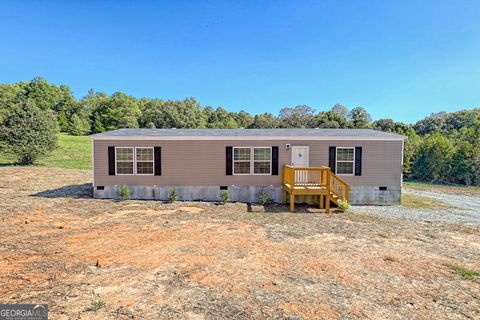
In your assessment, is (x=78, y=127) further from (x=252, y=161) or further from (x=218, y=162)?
(x=252, y=161)

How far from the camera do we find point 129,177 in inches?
421

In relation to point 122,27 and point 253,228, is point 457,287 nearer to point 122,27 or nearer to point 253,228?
point 253,228

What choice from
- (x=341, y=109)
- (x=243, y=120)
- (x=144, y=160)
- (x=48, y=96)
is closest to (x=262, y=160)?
(x=144, y=160)

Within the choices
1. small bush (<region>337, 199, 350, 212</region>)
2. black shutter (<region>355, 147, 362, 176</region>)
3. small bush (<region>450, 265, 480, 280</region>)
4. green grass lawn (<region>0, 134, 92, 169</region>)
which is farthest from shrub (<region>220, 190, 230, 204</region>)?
green grass lawn (<region>0, 134, 92, 169</region>)

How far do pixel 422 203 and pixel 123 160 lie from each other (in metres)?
12.9

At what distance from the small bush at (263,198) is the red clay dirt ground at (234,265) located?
6.52 ft

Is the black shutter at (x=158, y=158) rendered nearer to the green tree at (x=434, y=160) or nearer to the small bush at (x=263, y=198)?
the small bush at (x=263, y=198)

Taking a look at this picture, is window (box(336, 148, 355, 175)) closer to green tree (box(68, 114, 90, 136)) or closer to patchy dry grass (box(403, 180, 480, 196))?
patchy dry grass (box(403, 180, 480, 196))

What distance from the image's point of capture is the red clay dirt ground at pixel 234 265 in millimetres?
3438

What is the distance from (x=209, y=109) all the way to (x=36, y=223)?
5026cm

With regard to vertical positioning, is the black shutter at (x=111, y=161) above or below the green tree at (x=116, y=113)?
below

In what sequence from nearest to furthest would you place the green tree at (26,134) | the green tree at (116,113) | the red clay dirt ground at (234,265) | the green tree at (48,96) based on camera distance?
the red clay dirt ground at (234,265) → the green tree at (26,134) → the green tree at (116,113) → the green tree at (48,96)

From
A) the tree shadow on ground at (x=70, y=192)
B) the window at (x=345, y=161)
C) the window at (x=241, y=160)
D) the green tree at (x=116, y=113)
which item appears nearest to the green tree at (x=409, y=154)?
the window at (x=345, y=161)

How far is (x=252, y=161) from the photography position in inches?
420
